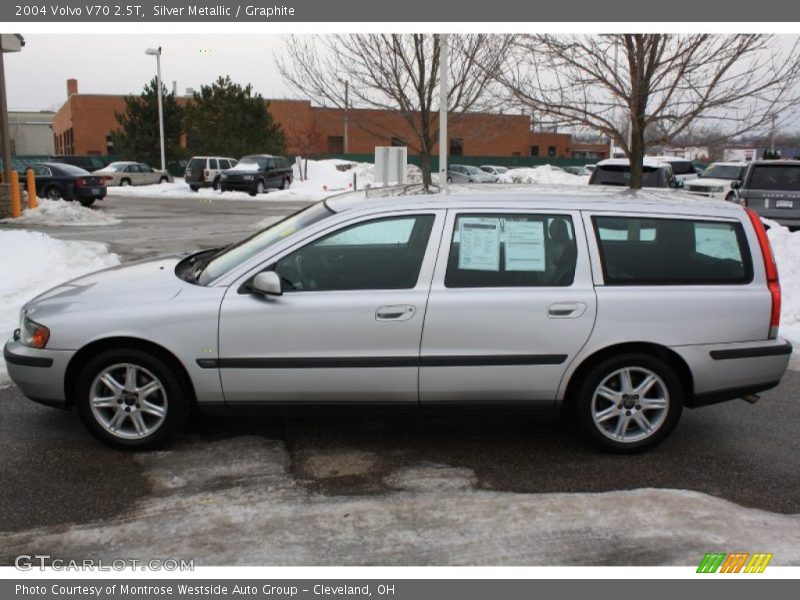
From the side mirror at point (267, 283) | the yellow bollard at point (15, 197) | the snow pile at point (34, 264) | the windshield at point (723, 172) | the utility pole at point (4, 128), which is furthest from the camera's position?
the windshield at point (723, 172)

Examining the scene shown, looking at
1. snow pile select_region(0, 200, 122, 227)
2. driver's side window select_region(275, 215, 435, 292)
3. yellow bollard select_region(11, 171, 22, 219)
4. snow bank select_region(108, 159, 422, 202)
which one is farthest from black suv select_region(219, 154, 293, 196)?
driver's side window select_region(275, 215, 435, 292)

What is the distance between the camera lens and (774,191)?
14836mm

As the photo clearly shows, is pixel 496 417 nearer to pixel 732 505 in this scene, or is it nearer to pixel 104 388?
pixel 732 505

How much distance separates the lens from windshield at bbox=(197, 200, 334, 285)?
4.80 meters

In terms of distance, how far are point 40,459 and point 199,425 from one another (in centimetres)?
99

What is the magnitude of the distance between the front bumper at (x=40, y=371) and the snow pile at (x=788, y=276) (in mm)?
6783

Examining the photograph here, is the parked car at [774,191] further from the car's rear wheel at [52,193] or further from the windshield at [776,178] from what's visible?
the car's rear wheel at [52,193]

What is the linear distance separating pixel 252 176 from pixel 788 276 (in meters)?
26.7

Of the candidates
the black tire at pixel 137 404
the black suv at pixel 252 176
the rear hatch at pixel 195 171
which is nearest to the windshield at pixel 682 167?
the black suv at pixel 252 176

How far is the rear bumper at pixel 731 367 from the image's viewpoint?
4676 mm

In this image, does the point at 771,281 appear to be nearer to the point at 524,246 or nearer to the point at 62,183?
the point at 524,246

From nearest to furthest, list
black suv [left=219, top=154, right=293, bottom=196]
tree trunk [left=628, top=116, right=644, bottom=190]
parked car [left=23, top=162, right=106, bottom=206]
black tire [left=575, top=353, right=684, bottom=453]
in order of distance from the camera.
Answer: black tire [left=575, top=353, right=684, bottom=453], tree trunk [left=628, top=116, right=644, bottom=190], parked car [left=23, top=162, right=106, bottom=206], black suv [left=219, top=154, right=293, bottom=196]

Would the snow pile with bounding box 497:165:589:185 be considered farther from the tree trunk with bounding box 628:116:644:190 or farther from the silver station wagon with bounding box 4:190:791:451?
the silver station wagon with bounding box 4:190:791:451

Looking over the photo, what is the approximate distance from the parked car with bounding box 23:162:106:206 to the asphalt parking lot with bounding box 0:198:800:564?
2000cm
